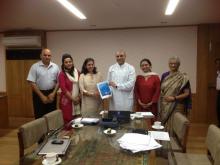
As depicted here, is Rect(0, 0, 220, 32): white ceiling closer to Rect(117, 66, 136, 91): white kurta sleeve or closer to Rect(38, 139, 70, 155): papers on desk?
Rect(117, 66, 136, 91): white kurta sleeve

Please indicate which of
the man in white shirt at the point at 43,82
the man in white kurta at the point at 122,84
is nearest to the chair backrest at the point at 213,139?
the man in white kurta at the point at 122,84

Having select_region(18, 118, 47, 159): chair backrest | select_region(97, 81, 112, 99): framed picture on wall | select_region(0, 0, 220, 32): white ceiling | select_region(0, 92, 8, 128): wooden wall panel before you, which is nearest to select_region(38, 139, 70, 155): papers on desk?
select_region(18, 118, 47, 159): chair backrest

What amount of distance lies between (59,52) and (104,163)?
4539 mm

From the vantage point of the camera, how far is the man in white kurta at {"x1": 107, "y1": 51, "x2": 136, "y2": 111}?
3375 millimetres

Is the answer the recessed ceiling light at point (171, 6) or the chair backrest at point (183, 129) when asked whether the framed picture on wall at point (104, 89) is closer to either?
the chair backrest at point (183, 129)

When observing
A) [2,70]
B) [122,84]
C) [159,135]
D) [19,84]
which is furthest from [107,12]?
[2,70]

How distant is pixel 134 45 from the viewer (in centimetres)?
525

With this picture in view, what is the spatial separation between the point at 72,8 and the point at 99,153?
7.95 ft

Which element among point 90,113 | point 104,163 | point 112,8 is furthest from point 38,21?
point 104,163

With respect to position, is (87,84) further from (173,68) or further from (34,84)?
(173,68)

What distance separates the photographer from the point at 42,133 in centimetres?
223

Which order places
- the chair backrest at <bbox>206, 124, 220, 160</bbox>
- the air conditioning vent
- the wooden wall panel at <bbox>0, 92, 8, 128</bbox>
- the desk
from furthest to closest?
the air conditioning vent → the wooden wall panel at <bbox>0, 92, 8, 128</bbox> → the chair backrest at <bbox>206, 124, 220, 160</bbox> → the desk

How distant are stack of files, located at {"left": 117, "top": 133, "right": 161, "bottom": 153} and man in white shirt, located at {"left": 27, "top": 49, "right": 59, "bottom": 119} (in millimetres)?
1831

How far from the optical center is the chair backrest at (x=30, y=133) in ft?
6.29
